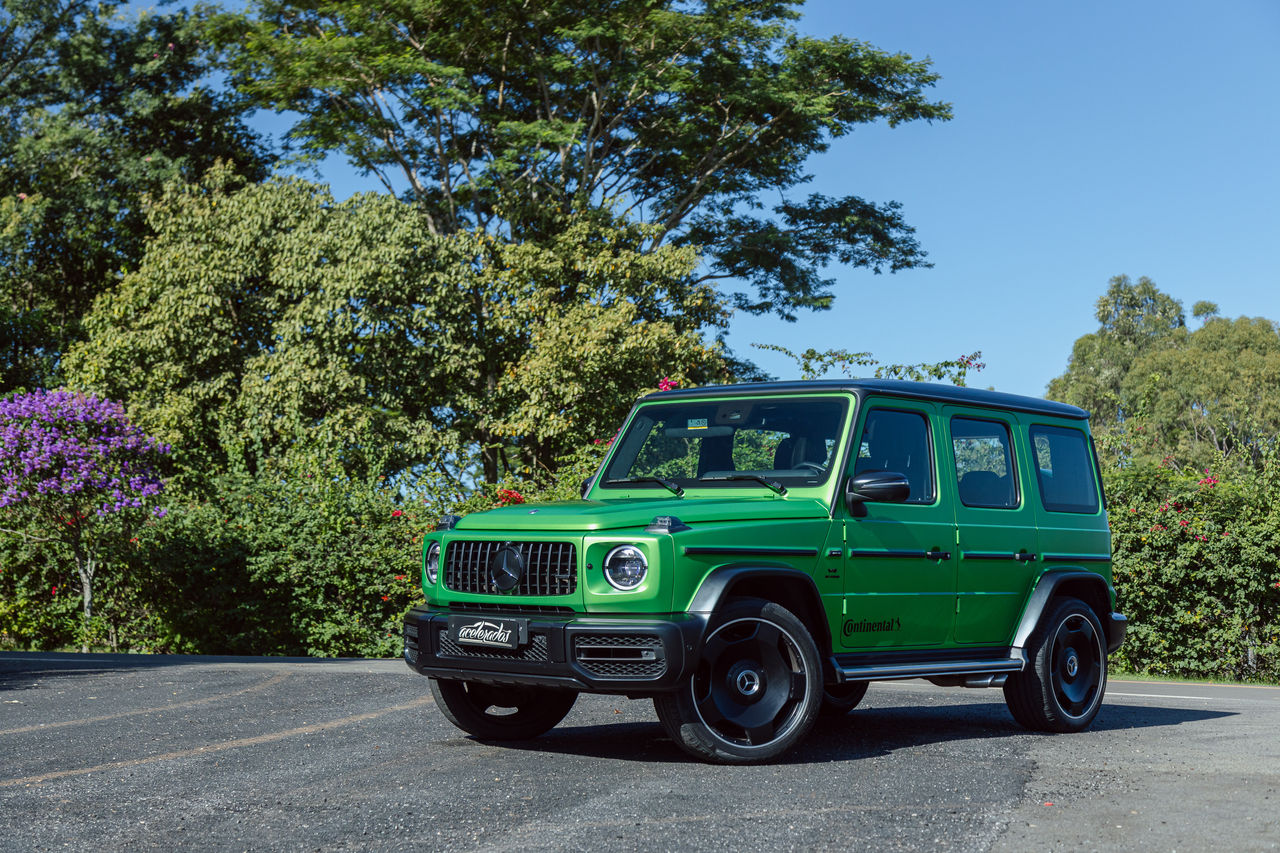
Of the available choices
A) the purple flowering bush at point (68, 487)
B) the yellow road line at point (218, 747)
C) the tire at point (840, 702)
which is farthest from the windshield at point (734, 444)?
the purple flowering bush at point (68, 487)

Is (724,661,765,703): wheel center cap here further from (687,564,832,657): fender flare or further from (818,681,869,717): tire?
(818,681,869,717): tire

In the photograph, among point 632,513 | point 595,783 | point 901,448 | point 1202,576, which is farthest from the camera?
point 1202,576

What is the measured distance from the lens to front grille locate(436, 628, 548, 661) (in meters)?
7.02

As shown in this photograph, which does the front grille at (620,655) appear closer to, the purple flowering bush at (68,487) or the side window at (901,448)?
the side window at (901,448)

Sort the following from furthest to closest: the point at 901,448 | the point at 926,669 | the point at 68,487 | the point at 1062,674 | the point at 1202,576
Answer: the point at 68,487
the point at 1202,576
the point at 1062,674
the point at 901,448
the point at 926,669

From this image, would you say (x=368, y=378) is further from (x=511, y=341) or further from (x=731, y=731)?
(x=731, y=731)

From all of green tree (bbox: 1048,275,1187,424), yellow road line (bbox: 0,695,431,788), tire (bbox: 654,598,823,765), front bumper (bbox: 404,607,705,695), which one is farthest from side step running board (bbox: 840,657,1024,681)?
green tree (bbox: 1048,275,1187,424)

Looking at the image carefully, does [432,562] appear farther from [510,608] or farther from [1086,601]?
[1086,601]

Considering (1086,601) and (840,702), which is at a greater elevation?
(1086,601)

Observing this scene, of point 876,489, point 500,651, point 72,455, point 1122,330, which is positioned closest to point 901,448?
point 876,489

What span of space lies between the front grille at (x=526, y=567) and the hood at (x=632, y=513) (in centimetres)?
11

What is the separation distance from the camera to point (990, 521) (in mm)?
8836

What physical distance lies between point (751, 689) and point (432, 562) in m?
1.97

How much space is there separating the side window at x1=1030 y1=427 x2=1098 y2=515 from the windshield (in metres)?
2.05
